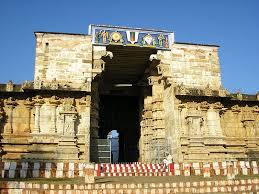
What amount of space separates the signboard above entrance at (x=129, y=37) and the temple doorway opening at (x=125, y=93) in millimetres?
439

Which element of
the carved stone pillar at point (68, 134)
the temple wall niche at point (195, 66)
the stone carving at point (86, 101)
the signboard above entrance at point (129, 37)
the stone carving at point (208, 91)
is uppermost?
the signboard above entrance at point (129, 37)

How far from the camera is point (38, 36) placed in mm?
18859

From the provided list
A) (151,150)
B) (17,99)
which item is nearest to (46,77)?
(17,99)

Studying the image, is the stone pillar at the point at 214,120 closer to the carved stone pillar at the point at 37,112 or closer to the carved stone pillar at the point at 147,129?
the carved stone pillar at the point at 147,129

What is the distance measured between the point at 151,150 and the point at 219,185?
37.4 ft

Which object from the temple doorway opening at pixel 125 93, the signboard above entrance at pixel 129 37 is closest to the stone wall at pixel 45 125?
the signboard above entrance at pixel 129 37

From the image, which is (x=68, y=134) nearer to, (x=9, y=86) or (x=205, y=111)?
(x=9, y=86)

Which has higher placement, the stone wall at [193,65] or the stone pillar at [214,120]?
the stone wall at [193,65]

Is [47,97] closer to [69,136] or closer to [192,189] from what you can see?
[69,136]

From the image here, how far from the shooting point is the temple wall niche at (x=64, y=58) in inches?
722

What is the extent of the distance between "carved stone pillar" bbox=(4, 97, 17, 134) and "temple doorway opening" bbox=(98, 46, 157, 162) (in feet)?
21.1

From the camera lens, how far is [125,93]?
26375mm

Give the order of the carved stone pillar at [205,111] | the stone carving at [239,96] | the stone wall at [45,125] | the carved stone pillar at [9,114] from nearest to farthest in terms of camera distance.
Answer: the stone wall at [45,125]
the carved stone pillar at [9,114]
the carved stone pillar at [205,111]
the stone carving at [239,96]

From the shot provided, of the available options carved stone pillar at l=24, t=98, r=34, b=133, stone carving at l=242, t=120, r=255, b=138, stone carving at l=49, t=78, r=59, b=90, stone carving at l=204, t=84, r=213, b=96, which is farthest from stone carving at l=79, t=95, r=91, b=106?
stone carving at l=242, t=120, r=255, b=138
